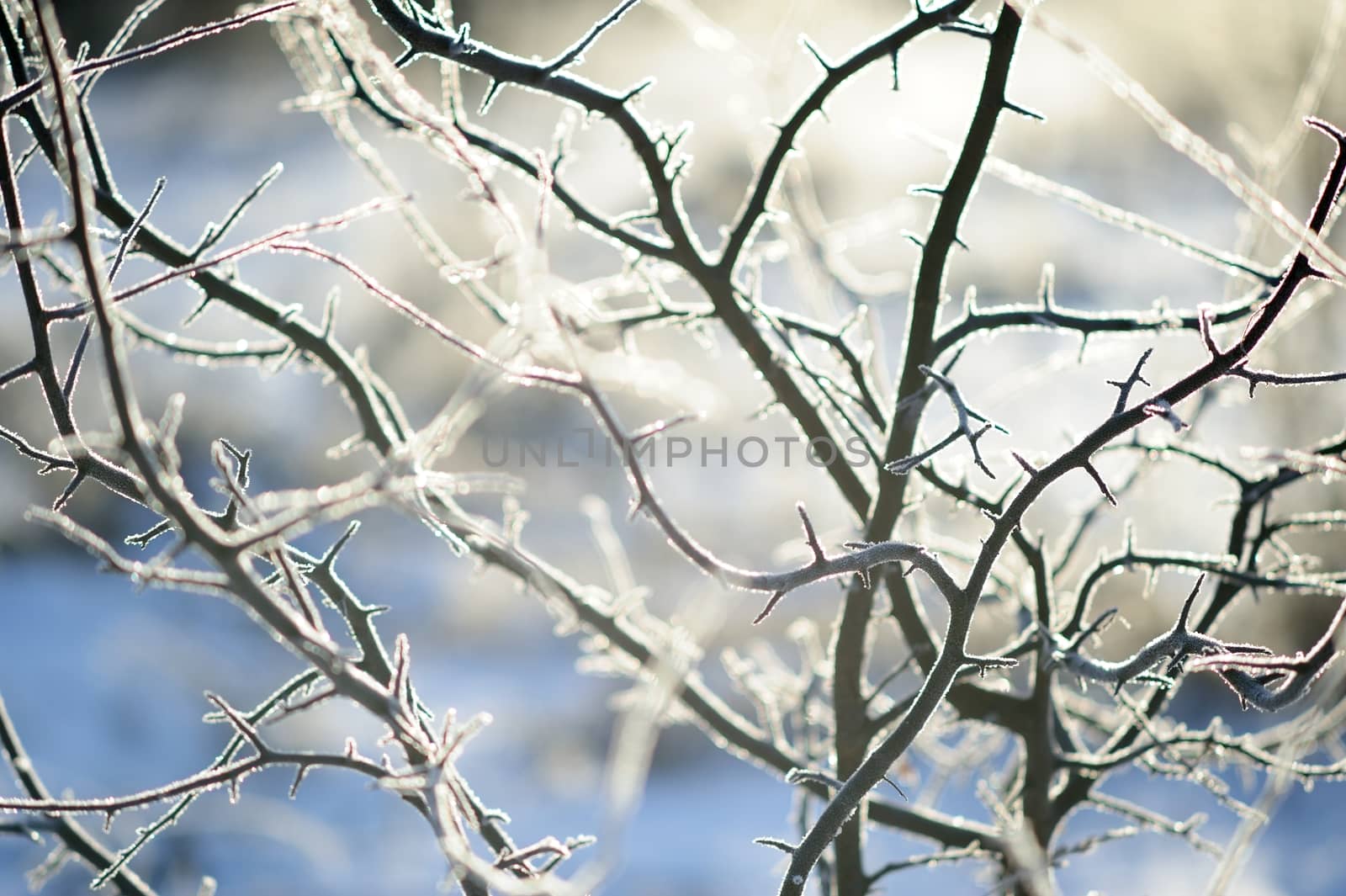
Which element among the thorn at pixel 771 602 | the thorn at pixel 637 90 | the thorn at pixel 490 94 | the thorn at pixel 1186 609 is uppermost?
the thorn at pixel 637 90

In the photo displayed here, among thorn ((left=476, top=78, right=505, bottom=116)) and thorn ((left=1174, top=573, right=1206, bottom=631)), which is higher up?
thorn ((left=476, top=78, right=505, bottom=116))

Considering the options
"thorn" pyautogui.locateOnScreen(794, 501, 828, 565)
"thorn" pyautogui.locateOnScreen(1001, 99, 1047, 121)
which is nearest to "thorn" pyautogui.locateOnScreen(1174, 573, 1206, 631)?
"thorn" pyautogui.locateOnScreen(794, 501, 828, 565)

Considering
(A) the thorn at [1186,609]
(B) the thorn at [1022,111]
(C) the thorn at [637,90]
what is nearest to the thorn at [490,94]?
(C) the thorn at [637,90]

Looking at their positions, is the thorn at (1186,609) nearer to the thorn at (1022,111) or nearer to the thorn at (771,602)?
the thorn at (771,602)

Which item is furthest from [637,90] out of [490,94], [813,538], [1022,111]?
[813,538]

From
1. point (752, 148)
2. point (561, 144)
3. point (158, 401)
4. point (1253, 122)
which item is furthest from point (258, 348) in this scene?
point (1253, 122)

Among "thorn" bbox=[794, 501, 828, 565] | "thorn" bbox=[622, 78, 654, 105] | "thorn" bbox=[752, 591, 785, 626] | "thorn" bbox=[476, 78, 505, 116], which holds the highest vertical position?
"thorn" bbox=[622, 78, 654, 105]

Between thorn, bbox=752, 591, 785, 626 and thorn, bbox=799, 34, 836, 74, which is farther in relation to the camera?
thorn, bbox=799, 34, 836, 74

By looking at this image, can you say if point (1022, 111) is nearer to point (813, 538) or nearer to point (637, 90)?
point (637, 90)

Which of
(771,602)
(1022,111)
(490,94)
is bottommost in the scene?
(771,602)

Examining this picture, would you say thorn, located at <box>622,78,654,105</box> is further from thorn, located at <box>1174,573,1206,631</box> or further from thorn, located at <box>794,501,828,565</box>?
thorn, located at <box>1174,573,1206,631</box>

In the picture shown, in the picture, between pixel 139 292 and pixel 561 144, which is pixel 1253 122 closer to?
pixel 561 144
